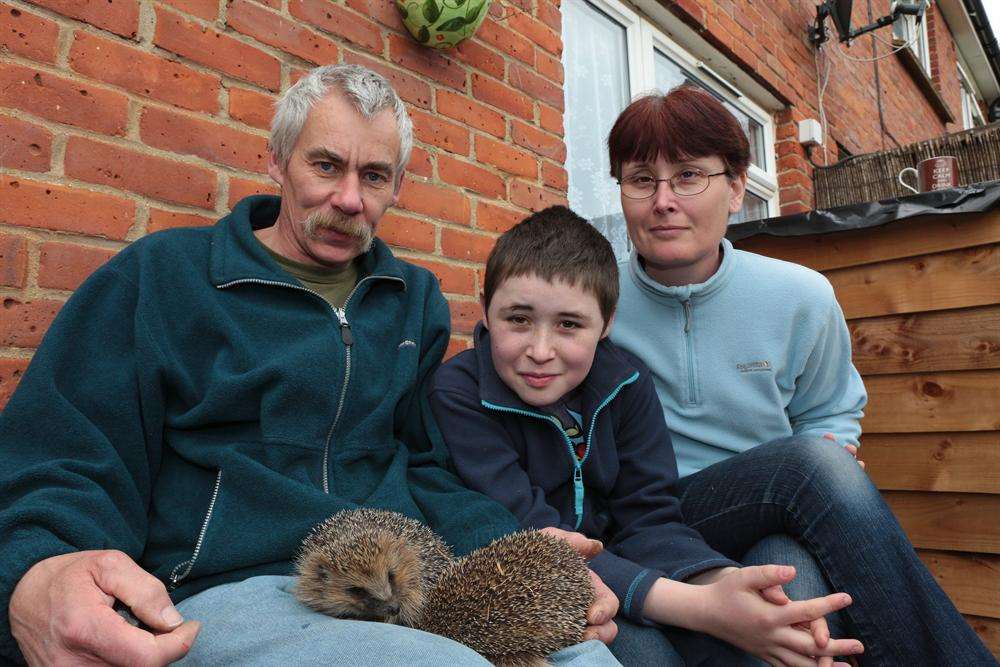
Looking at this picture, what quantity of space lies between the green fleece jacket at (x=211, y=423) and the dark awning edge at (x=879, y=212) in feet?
7.10

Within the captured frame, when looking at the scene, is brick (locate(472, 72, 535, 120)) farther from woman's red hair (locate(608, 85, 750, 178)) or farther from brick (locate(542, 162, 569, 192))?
woman's red hair (locate(608, 85, 750, 178))

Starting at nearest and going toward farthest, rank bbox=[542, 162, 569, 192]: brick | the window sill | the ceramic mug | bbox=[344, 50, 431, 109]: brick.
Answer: bbox=[344, 50, 431, 109]: brick → bbox=[542, 162, 569, 192]: brick → the ceramic mug → the window sill

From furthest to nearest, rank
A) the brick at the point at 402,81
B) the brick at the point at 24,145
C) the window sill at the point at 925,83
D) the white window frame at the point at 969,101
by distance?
the white window frame at the point at 969,101 < the window sill at the point at 925,83 < the brick at the point at 402,81 < the brick at the point at 24,145

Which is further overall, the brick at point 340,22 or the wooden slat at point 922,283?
the wooden slat at point 922,283

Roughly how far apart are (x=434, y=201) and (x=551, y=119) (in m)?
0.88

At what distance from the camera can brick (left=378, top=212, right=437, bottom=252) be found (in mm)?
2334

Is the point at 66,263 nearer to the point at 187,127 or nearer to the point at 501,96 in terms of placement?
the point at 187,127

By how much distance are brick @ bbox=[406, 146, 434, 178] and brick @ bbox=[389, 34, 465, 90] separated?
30 cm

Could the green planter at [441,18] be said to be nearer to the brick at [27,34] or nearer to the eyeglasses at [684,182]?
the eyeglasses at [684,182]

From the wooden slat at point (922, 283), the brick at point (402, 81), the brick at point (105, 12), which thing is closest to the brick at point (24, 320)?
the brick at point (105, 12)

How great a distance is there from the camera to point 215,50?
6.33 feet

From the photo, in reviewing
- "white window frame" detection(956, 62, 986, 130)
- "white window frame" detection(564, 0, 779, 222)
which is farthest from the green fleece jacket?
"white window frame" detection(956, 62, 986, 130)

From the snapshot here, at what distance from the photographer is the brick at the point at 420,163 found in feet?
8.02

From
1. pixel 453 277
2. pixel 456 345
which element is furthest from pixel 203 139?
pixel 456 345
